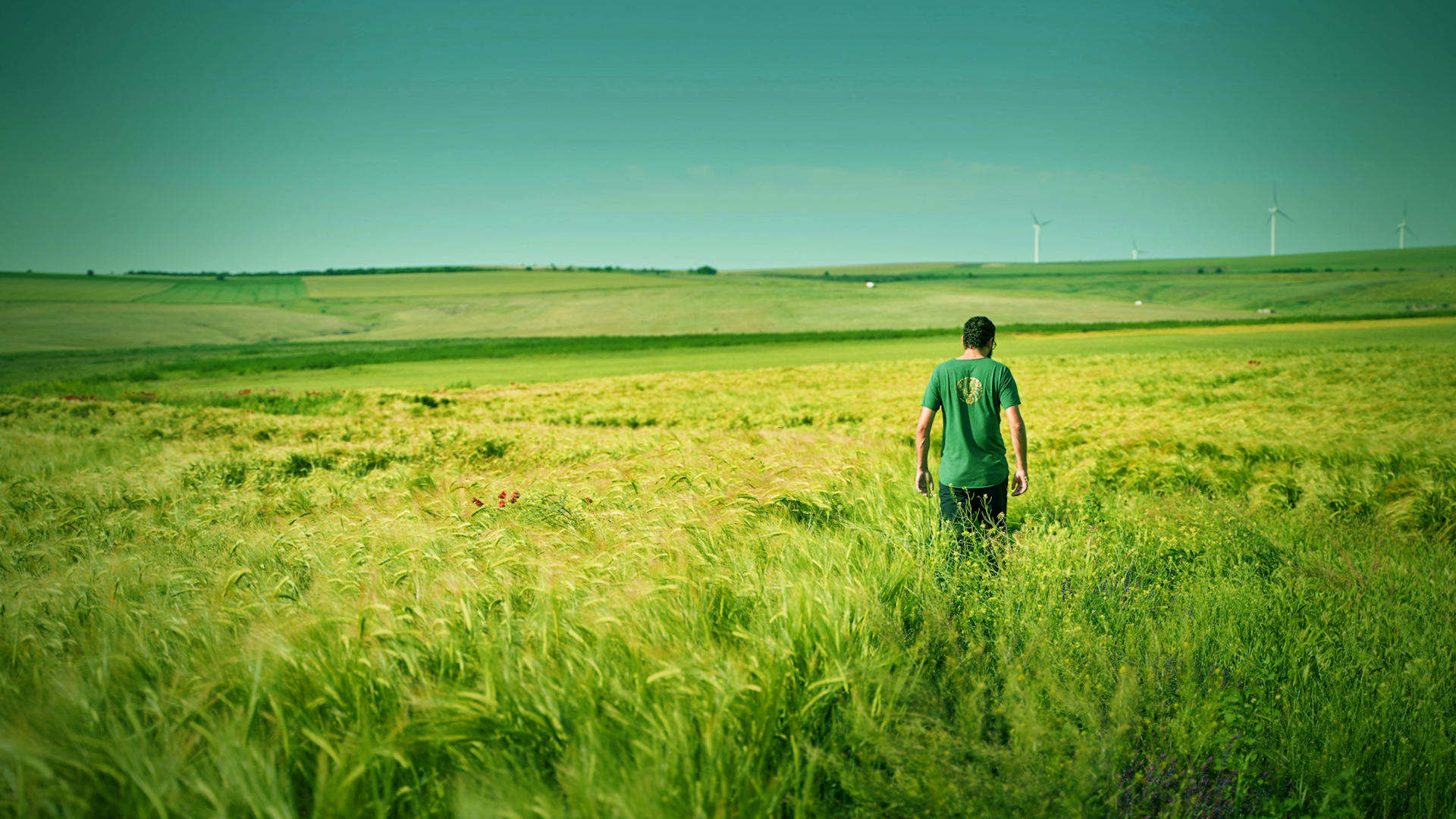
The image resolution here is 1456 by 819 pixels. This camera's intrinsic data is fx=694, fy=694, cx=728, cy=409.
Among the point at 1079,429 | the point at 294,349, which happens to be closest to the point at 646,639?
the point at 1079,429

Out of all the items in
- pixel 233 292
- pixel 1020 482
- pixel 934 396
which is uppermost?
pixel 233 292

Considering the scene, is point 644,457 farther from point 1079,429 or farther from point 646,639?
point 1079,429

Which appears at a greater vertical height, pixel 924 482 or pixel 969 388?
pixel 969 388

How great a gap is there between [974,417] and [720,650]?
3436 millimetres

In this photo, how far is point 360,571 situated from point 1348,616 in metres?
5.87

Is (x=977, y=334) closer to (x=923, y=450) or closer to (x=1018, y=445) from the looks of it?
(x=1018, y=445)

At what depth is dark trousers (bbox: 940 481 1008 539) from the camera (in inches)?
218

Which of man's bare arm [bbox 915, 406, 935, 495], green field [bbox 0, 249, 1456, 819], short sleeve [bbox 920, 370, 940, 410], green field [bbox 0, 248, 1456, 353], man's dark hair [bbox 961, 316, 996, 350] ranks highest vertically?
green field [bbox 0, 248, 1456, 353]

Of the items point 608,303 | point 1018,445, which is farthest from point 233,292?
point 1018,445

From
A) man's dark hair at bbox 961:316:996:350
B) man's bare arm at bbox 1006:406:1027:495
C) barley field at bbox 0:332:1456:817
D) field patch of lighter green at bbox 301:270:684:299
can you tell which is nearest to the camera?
barley field at bbox 0:332:1456:817

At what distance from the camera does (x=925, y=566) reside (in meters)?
4.35

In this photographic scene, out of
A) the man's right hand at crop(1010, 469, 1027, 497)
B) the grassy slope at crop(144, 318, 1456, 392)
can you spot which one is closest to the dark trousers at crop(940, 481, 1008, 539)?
the man's right hand at crop(1010, 469, 1027, 497)

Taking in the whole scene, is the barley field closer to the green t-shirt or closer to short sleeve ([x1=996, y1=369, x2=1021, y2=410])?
the green t-shirt

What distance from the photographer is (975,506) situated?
224 inches
